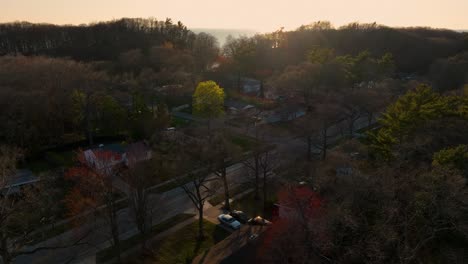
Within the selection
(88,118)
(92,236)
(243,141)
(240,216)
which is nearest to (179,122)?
(243,141)

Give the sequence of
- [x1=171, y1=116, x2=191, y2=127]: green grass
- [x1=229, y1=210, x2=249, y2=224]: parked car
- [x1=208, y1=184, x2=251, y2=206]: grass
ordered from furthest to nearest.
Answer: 1. [x1=171, y1=116, x2=191, y2=127]: green grass
2. [x1=208, y1=184, x2=251, y2=206]: grass
3. [x1=229, y1=210, x2=249, y2=224]: parked car

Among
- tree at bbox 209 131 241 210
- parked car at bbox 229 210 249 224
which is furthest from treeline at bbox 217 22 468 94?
parked car at bbox 229 210 249 224

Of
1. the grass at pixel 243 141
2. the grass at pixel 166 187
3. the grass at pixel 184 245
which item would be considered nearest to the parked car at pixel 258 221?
the grass at pixel 184 245

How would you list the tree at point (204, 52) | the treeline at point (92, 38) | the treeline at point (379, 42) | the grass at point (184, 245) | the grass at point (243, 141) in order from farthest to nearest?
the treeline at point (379, 42) → the treeline at point (92, 38) → the tree at point (204, 52) → the grass at point (243, 141) → the grass at point (184, 245)

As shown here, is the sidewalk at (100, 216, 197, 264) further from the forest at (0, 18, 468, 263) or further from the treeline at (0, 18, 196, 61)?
the treeline at (0, 18, 196, 61)

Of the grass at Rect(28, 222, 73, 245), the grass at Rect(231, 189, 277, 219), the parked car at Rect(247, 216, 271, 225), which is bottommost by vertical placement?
the grass at Rect(28, 222, 73, 245)

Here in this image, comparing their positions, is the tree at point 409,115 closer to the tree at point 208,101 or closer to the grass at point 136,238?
the grass at point 136,238

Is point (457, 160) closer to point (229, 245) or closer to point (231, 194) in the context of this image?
point (229, 245)
